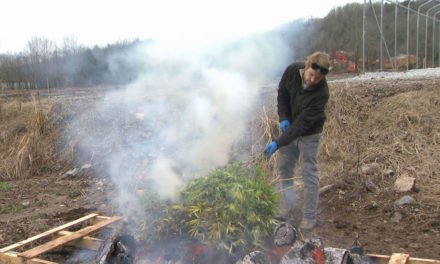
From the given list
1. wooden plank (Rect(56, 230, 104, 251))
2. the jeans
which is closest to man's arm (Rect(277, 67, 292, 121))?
the jeans

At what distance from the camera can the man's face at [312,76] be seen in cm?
430

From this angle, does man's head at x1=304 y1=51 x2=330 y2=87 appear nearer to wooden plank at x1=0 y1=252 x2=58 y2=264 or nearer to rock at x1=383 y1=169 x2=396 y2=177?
rock at x1=383 y1=169 x2=396 y2=177

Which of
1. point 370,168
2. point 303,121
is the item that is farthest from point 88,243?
point 370,168

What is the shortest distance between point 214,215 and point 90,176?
15.0 feet

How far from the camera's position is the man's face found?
169 inches

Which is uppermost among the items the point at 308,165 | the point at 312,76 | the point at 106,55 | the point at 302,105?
the point at 106,55

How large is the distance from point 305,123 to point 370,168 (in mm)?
2236

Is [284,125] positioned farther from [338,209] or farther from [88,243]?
[88,243]

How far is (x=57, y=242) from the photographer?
427 centimetres

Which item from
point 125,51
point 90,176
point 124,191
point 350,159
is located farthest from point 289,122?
point 90,176

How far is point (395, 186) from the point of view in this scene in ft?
18.6

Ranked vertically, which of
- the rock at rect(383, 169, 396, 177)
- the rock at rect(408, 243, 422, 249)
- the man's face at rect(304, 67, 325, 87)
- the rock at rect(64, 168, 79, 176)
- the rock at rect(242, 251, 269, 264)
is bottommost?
the rock at rect(408, 243, 422, 249)

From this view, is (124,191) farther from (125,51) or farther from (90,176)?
(125,51)

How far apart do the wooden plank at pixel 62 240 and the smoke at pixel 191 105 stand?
493mm
